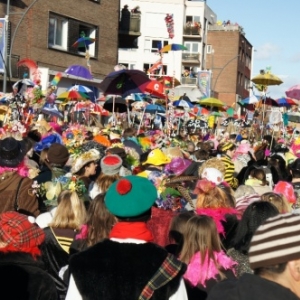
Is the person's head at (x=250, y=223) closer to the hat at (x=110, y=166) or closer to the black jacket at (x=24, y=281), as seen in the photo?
the black jacket at (x=24, y=281)

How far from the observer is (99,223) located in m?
5.12

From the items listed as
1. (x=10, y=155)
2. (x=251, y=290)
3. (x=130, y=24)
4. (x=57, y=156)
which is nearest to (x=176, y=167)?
(x=57, y=156)

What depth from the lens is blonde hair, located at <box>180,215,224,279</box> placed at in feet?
15.7

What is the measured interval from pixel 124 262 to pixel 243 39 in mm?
78165

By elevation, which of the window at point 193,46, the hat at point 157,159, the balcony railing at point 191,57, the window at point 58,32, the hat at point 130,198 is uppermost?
the window at point 193,46

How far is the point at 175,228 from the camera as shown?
17.6 ft

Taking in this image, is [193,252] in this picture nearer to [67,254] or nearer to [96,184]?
[67,254]

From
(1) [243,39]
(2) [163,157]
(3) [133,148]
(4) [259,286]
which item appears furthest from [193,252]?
(1) [243,39]

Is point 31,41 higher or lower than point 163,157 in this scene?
higher

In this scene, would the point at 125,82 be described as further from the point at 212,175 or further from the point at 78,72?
the point at 212,175

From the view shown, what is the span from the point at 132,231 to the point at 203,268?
43.6 inches

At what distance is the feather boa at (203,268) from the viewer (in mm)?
A: 4770

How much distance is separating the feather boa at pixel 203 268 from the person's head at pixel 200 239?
0.03 metres

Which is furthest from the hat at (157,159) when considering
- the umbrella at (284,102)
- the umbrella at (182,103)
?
the umbrella at (284,102)
